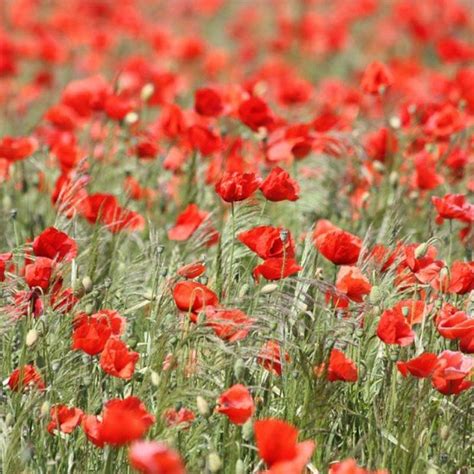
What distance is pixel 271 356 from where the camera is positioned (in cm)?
231

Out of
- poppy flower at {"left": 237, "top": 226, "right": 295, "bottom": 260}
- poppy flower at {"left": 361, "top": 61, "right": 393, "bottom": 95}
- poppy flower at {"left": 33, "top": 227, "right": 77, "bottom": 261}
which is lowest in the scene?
poppy flower at {"left": 361, "top": 61, "right": 393, "bottom": 95}

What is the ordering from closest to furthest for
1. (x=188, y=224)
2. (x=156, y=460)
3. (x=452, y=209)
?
(x=156, y=460) < (x=452, y=209) < (x=188, y=224)

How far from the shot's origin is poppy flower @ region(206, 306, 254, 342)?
2207 millimetres

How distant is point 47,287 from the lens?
2.43 meters

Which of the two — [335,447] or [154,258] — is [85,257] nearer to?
[154,258]

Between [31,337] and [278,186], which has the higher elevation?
[278,186]

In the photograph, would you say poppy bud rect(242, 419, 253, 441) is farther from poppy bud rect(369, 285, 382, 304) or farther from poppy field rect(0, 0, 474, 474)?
poppy bud rect(369, 285, 382, 304)

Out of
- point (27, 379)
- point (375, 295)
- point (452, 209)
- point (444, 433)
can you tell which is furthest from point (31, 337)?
point (452, 209)

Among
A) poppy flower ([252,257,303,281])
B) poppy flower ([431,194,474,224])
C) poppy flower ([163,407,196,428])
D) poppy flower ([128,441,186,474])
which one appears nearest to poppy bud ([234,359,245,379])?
poppy flower ([163,407,196,428])

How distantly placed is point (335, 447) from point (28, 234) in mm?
1392

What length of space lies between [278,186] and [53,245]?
1.64 ft

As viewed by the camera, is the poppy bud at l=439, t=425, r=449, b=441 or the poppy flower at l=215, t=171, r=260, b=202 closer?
the poppy bud at l=439, t=425, r=449, b=441

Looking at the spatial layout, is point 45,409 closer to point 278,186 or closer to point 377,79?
point 278,186

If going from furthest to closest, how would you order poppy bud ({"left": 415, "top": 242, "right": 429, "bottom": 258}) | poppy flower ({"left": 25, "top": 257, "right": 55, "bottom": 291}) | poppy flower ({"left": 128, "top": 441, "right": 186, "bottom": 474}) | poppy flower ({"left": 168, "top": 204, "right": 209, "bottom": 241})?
poppy flower ({"left": 168, "top": 204, "right": 209, "bottom": 241}) < poppy bud ({"left": 415, "top": 242, "right": 429, "bottom": 258}) < poppy flower ({"left": 25, "top": 257, "right": 55, "bottom": 291}) < poppy flower ({"left": 128, "top": 441, "right": 186, "bottom": 474})
